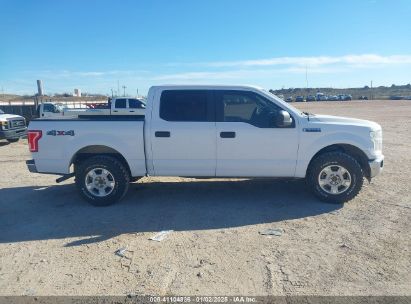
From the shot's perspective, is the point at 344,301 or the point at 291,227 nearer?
the point at 344,301

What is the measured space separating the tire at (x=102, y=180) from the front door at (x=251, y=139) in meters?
1.63

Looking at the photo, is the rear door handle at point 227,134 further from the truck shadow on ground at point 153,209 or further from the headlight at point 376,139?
the headlight at point 376,139

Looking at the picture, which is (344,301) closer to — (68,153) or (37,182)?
(68,153)

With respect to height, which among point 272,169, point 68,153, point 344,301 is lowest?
point 344,301

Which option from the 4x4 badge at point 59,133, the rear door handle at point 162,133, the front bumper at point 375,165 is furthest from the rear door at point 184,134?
the front bumper at point 375,165

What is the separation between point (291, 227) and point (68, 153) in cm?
376

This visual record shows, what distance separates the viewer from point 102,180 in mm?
5863

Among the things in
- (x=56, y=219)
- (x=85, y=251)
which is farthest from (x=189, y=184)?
(x=85, y=251)

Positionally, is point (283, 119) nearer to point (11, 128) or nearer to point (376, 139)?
point (376, 139)

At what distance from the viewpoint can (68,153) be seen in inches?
228

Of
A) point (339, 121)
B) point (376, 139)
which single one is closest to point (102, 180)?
point (339, 121)

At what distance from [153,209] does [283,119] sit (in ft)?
8.38

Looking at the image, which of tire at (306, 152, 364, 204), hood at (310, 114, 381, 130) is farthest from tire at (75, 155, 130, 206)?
hood at (310, 114, 381, 130)

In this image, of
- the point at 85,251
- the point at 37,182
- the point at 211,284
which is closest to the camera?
the point at 211,284
